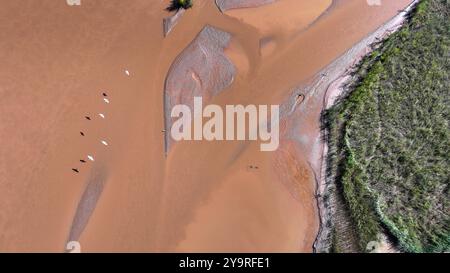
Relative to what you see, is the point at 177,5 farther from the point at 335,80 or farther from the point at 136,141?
the point at 335,80

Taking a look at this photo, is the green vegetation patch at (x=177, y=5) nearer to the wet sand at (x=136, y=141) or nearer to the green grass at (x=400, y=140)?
the wet sand at (x=136, y=141)

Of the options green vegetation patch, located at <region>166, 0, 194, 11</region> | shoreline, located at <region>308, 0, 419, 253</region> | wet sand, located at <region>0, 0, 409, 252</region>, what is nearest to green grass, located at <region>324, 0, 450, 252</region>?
shoreline, located at <region>308, 0, 419, 253</region>

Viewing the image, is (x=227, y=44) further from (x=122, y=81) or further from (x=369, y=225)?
(x=369, y=225)

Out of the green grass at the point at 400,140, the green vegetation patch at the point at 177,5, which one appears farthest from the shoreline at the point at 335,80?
the green vegetation patch at the point at 177,5

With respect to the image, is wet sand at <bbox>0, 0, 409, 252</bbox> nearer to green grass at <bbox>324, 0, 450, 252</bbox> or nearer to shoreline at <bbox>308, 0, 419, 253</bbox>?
shoreline at <bbox>308, 0, 419, 253</bbox>

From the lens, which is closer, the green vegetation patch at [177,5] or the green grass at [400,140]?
the green grass at [400,140]
